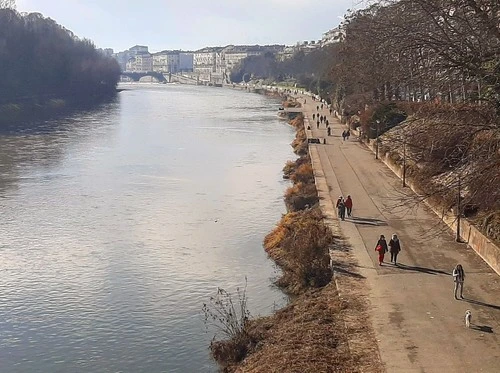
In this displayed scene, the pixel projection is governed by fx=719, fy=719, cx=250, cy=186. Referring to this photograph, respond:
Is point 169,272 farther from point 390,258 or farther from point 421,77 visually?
point 421,77

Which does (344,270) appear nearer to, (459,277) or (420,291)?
(420,291)

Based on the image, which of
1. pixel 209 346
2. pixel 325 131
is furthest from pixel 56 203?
pixel 325 131

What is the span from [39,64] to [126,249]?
6891cm

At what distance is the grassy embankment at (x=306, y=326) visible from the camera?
40.2 feet

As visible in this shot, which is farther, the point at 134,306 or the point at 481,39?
the point at 134,306

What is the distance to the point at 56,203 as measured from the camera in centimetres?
2916

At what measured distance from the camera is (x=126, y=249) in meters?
22.2

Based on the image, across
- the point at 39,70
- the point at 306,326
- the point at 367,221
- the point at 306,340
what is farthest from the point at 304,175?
the point at 39,70

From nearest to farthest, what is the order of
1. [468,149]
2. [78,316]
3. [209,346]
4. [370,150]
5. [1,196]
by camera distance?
[468,149] → [209,346] → [78,316] → [1,196] → [370,150]

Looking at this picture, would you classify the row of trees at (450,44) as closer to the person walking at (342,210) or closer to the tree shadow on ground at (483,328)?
the tree shadow on ground at (483,328)

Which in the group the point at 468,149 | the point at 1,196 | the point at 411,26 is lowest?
the point at 1,196

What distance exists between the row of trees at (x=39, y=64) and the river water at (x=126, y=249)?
3546 cm

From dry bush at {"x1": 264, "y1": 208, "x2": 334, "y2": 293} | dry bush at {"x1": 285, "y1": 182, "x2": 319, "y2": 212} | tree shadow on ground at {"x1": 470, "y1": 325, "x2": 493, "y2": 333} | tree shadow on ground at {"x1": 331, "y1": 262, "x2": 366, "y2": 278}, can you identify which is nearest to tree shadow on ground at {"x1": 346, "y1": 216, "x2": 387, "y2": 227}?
dry bush at {"x1": 264, "y1": 208, "x2": 334, "y2": 293}

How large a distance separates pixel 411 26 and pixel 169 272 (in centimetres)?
1068
